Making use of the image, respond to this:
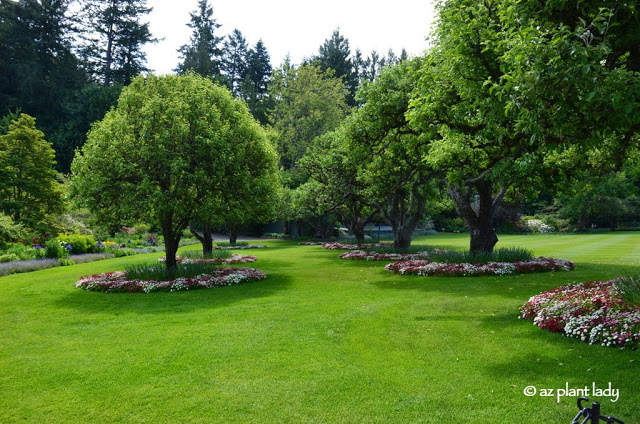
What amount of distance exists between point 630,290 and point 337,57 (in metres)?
68.1

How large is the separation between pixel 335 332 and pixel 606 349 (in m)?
4.67

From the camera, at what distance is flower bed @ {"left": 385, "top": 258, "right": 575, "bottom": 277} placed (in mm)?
15062

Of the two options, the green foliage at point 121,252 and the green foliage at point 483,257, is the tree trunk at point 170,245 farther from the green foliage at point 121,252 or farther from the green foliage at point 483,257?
the green foliage at point 121,252

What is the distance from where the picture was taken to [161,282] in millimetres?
14086

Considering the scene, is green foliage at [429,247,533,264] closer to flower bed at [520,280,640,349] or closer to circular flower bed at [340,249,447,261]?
circular flower bed at [340,249,447,261]

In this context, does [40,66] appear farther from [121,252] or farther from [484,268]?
[484,268]

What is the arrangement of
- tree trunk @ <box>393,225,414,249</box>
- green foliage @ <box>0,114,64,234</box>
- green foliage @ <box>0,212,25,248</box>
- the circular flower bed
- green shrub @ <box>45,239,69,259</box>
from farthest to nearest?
green foliage @ <box>0,114,64,234</box> → tree trunk @ <box>393,225,414,249</box> → green shrub @ <box>45,239,69,259</box> → the circular flower bed → green foliage @ <box>0,212,25,248</box>

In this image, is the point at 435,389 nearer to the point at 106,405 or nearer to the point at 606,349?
the point at 606,349

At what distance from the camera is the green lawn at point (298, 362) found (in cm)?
507

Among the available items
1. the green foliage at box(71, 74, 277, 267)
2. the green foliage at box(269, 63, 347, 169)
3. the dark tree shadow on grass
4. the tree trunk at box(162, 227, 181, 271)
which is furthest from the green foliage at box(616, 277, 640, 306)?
the green foliage at box(269, 63, 347, 169)

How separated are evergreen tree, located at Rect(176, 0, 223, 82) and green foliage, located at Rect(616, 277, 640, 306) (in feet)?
204

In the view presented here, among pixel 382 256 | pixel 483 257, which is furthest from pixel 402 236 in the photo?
pixel 483 257

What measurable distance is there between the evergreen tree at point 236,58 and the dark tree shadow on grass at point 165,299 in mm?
66112

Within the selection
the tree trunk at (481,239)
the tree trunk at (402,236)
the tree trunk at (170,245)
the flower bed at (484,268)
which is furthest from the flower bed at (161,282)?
the tree trunk at (402,236)
